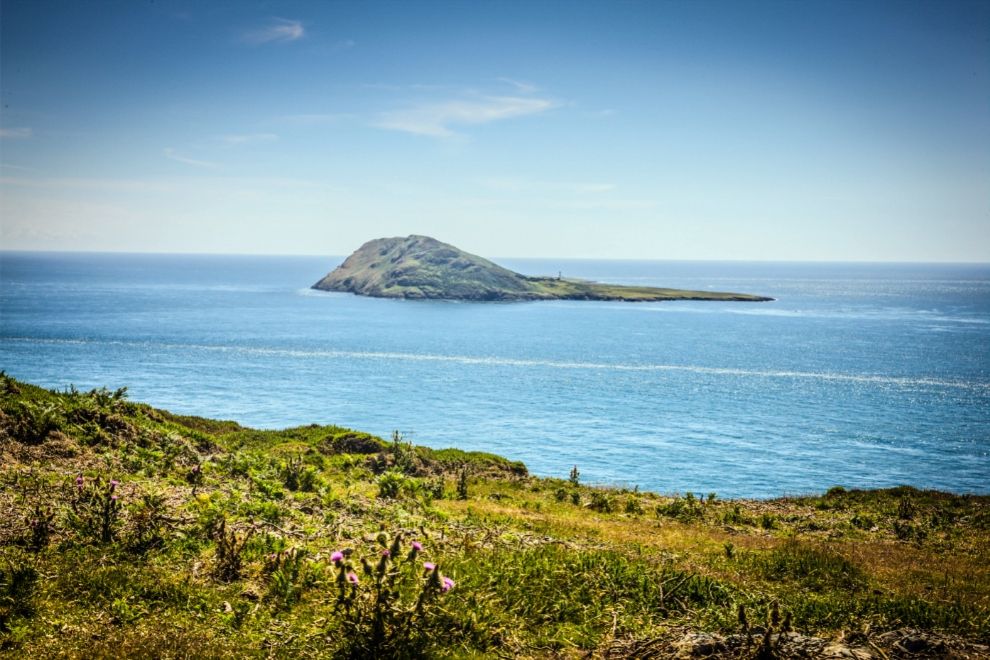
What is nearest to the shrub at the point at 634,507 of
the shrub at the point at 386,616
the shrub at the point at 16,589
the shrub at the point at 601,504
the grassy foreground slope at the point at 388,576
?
the shrub at the point at 601,504

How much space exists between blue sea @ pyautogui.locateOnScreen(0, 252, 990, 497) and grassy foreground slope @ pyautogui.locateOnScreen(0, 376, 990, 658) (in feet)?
106

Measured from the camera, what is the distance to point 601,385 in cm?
8625

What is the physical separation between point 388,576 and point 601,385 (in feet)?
266

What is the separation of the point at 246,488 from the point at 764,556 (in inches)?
510

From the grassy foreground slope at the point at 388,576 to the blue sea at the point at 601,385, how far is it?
3246 cm

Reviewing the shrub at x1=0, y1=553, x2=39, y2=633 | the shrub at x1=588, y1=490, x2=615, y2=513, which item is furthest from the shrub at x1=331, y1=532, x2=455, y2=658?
the shrub at x1=588, y1=490, x2=615, y2=513

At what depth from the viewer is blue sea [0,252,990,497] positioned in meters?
53.8

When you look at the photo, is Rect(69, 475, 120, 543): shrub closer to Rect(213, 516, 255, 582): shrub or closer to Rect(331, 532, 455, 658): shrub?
Rect(213, 516, 255, 582): shrub

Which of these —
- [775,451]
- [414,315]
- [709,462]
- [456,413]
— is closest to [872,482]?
[775,451]

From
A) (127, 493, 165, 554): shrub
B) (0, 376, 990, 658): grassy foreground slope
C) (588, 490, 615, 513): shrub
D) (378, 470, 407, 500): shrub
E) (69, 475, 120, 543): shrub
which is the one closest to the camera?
(0, 376, 990, 658): grassy foreground slope

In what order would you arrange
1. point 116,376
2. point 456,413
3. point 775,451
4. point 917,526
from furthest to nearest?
point 116,376
point 456,413
point 775,451
point 917,526

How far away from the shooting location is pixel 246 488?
1510cm

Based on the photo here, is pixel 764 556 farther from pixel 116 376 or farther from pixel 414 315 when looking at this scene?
pixel 414 315

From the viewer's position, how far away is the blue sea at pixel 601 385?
5375 centimetres
